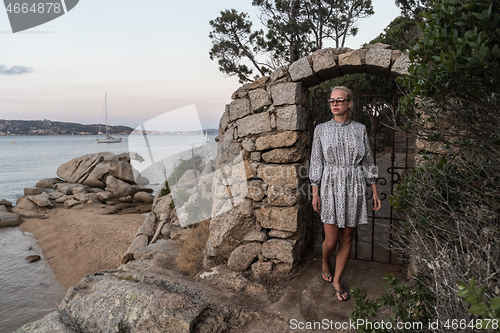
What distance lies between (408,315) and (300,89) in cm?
245

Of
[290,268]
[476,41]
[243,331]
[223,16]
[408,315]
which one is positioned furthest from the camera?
[223,16]

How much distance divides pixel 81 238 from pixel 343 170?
8.08 meters

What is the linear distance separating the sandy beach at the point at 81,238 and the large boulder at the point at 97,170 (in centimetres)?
326

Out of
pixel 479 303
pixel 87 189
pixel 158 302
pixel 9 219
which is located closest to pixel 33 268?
pixel 9 219

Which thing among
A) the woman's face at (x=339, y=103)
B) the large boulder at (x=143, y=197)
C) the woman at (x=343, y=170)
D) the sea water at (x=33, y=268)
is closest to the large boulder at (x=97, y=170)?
the large boulder at (x=143, y=197)

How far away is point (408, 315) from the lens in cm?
181

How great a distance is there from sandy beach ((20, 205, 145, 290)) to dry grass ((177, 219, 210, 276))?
320cm

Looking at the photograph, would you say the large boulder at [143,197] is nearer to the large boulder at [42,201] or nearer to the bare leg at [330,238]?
the large boulder at [42,201]

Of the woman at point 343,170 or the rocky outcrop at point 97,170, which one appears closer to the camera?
the woman at point 343,170

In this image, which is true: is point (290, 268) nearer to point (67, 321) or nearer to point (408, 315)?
point (408, 315)

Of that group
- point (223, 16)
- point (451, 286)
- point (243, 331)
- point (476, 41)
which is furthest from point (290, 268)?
point (223, 16)

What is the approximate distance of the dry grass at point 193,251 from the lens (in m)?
3.66

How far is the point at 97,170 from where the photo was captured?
47.2 ft

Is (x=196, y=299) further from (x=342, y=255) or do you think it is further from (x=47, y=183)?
(x=47, y=183)
